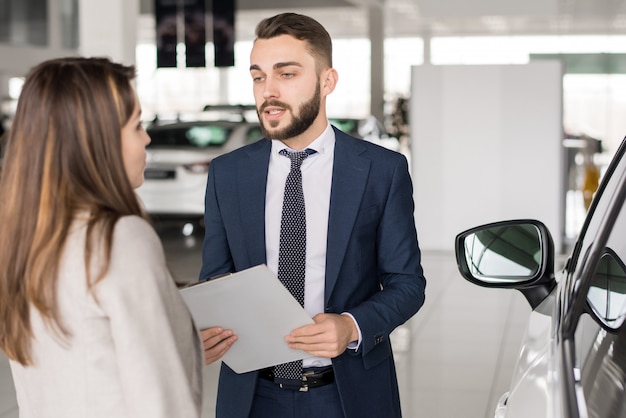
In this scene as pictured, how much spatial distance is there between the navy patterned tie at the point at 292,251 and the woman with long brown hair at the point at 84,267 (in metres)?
0.60

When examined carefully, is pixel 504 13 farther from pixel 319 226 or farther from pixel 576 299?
pixel 576 299

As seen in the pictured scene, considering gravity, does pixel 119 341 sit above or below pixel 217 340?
above

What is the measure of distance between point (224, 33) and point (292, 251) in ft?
36.7

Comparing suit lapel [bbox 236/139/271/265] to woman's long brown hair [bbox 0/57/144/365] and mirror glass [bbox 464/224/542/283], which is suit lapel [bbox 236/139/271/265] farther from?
woman's long brown hair [bbox 0/57/144/365]

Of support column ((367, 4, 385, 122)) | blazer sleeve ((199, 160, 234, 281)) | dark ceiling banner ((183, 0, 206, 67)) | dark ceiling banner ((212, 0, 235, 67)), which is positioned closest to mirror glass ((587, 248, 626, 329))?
blazer sleeve ((199, 160, 234, 281))

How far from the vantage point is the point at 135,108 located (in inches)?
54.5

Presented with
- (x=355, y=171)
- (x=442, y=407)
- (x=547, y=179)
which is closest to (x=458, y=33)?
(x=547, y=179)

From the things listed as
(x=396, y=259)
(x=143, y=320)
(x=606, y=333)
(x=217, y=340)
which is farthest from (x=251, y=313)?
(x=606, y=333)

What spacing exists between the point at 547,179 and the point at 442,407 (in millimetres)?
5218

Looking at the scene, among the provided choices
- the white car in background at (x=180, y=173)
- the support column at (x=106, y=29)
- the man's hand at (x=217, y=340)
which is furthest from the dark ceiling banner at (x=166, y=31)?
the man's hand at (x=217, y=340)

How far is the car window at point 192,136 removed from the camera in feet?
33.6

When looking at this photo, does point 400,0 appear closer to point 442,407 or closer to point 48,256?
point 442,407

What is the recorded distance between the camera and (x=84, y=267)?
50.4 inches

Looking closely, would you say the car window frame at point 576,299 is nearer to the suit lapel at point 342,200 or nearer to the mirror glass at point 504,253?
the mirror glass at point 504,253
